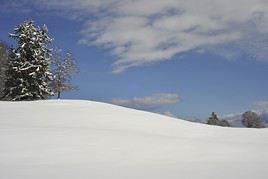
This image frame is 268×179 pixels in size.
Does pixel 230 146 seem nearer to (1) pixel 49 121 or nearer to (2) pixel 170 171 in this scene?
(2) pixel 170 171

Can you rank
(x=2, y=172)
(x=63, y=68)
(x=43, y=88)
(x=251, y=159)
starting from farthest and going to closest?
(x=63, y=68), (x=43, y=88), (x=251, y=159), (x=2, y=172)

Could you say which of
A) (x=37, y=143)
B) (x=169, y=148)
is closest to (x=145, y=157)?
(x=169, y=148)

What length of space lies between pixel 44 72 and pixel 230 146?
2923cm

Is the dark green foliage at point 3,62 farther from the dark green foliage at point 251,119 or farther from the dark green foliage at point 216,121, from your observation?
the dark green foliage at point 251,119

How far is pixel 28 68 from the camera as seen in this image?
124ft

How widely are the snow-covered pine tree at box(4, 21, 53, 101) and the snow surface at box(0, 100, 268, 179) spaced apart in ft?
66.5

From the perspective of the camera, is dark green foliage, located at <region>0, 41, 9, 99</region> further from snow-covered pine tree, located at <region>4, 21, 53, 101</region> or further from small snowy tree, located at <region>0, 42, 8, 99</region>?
snow-covered pine tree, located at <region>4, 21, 53, 101</region>

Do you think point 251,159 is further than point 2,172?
Yes

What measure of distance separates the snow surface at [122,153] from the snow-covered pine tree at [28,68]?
797 inches

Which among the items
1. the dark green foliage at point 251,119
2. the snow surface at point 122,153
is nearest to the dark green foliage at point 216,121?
the dark green foliage at point 251,119

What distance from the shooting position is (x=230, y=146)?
42.1ft

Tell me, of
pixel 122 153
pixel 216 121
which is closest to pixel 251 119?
pixel 216 121

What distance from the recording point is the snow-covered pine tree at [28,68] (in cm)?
3781

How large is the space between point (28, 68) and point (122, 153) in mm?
29037
